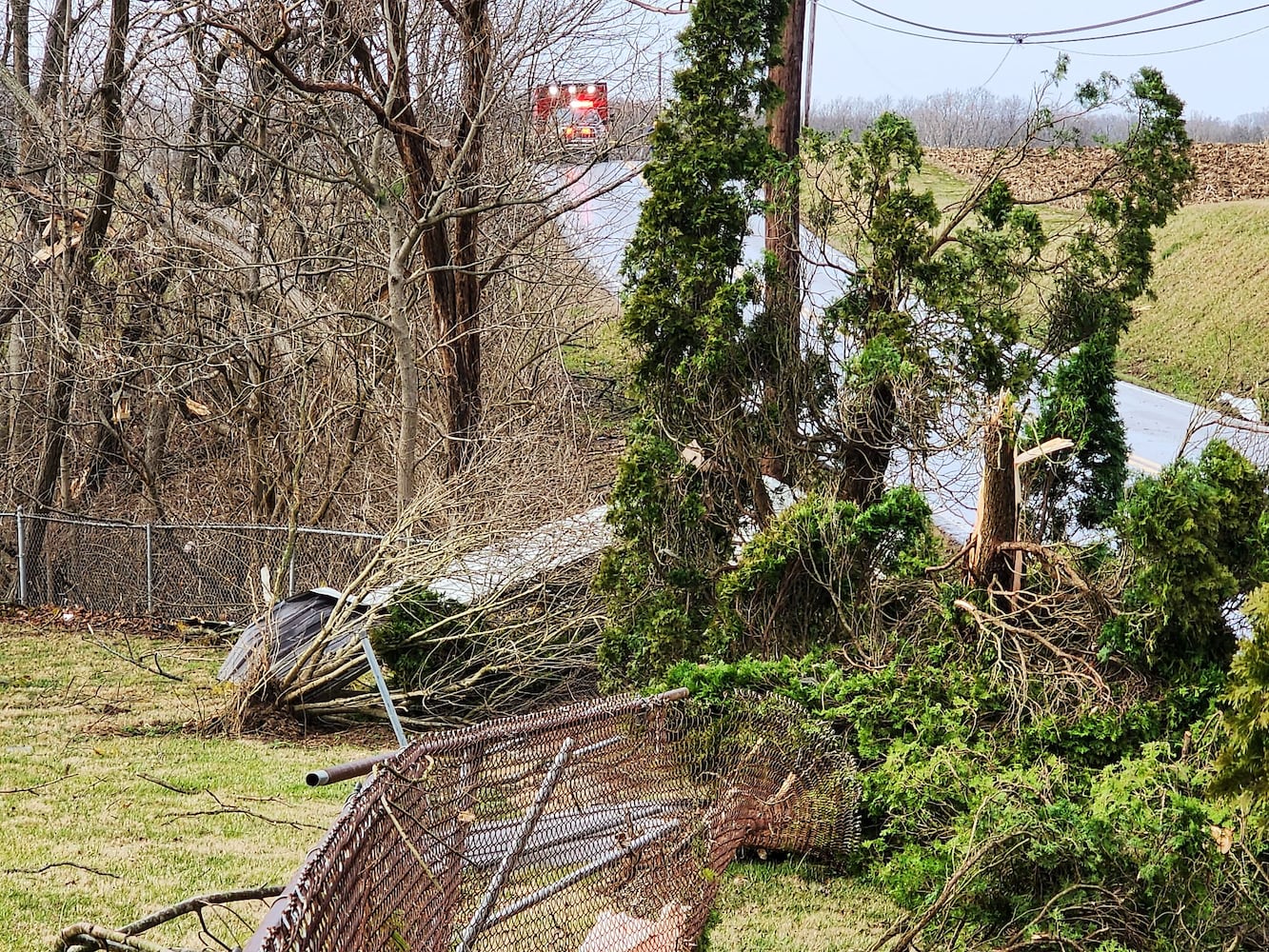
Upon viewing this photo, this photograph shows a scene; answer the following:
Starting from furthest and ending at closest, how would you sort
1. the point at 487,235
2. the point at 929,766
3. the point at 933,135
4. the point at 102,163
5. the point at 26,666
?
the point at 933,135
the point at 487,235
the point at 102,163
the point at 26,666
the point at 929,766

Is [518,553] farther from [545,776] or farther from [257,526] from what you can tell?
[545,776]

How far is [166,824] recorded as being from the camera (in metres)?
7.62

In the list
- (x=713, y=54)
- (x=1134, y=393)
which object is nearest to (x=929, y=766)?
(x=713, y=54)

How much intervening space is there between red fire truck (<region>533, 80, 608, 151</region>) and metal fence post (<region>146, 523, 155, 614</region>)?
7102mm

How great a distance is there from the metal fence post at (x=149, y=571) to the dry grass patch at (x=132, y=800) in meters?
2.90

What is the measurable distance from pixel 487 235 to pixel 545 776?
44.3 feet

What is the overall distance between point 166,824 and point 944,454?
19.4ft

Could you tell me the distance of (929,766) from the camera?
23.3 ft

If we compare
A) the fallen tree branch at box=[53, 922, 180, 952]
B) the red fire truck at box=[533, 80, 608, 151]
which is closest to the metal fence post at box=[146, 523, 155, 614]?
the red fire truck at box=[533, 80, 608, 151]

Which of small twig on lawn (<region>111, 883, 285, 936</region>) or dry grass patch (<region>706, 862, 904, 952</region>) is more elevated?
small twig on lawn (<region>111, 883, 285, 936</region>)

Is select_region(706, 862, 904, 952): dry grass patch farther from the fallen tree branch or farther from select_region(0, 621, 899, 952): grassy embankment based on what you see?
the fallen tree branch

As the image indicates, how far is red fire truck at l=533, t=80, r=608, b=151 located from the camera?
15.2m

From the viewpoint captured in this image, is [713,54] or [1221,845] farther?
[713,54]

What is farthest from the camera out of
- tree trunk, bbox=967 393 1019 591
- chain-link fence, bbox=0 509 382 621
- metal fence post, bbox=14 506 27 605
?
metal fence post, bbox=14 506 27 605
